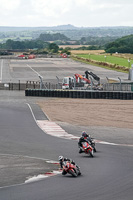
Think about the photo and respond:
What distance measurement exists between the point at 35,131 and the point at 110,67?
3544 inches

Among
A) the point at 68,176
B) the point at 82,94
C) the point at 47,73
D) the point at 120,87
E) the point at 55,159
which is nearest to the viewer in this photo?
the point at 68,176

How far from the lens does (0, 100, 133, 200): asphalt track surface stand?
1761 centimetres

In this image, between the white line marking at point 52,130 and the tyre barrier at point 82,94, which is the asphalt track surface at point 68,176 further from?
the tyre barrier at point 82,94

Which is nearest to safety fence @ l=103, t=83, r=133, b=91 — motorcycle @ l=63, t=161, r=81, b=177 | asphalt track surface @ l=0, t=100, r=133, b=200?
asphalt track surface @ l=0, t=100, r=133, b=200

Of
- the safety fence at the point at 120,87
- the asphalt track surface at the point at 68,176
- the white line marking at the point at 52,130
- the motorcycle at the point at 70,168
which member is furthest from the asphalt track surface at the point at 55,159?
→ the safety fence at the point at 120,87

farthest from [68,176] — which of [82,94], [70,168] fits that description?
[82,94]

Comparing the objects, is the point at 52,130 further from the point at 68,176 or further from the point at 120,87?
the point at 120,87

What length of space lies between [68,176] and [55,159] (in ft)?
15.4

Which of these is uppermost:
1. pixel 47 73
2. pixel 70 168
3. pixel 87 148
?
pixel 70 168

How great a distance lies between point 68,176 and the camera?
20828 millimetres

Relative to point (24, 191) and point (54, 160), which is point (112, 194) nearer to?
point (24, 191)

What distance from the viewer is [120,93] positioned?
179ft

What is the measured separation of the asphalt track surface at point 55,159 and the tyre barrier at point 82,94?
53.5 ft

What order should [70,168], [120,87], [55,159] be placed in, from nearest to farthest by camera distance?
[70,168] < [55,159] < [120,87]
